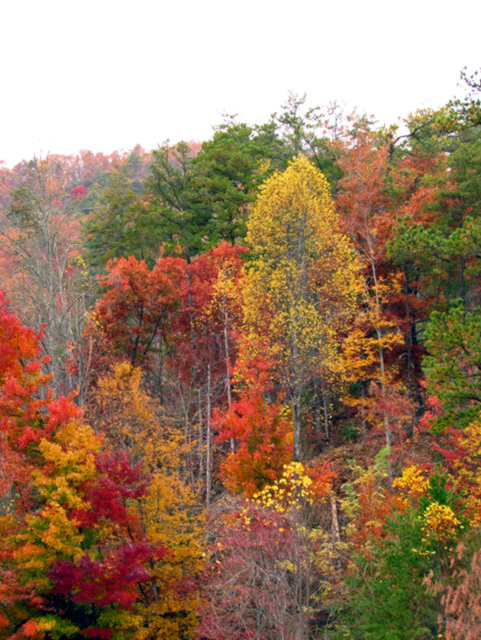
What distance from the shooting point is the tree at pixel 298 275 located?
17.1 metres

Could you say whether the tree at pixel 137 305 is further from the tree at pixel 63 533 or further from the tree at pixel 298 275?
the tree at pixel 63 533

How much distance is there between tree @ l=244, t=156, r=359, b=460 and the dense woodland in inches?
3.4

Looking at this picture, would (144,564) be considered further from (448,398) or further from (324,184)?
(324,184)

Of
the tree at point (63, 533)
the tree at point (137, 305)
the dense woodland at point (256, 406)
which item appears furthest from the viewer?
the tree at point (137, 305)

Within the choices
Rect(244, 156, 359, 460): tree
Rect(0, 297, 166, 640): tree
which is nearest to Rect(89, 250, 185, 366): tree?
Rect(244, 156, 359, 460): tree

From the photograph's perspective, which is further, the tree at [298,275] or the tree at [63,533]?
the tree at [298,275]

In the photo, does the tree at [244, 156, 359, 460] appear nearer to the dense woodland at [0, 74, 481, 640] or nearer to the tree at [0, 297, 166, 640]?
the dense woodland at [0, 74, 481, 640]

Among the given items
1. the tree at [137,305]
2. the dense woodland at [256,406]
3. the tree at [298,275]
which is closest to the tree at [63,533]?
the dense woodland at [256,406]

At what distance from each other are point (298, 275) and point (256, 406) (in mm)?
4690

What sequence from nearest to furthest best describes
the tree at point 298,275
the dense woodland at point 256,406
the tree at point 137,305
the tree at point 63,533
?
the dense woodland at point 256,406, the tree at point 63,533, the tree at point 298,275, the tree at point 137,305

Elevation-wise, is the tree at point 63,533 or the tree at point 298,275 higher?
the tree at point 298,275

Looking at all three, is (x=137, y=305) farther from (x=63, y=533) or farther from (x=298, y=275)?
(x=63, y=533)

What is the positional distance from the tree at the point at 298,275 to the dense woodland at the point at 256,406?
0.28 feet

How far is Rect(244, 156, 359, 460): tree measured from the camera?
17.1m
